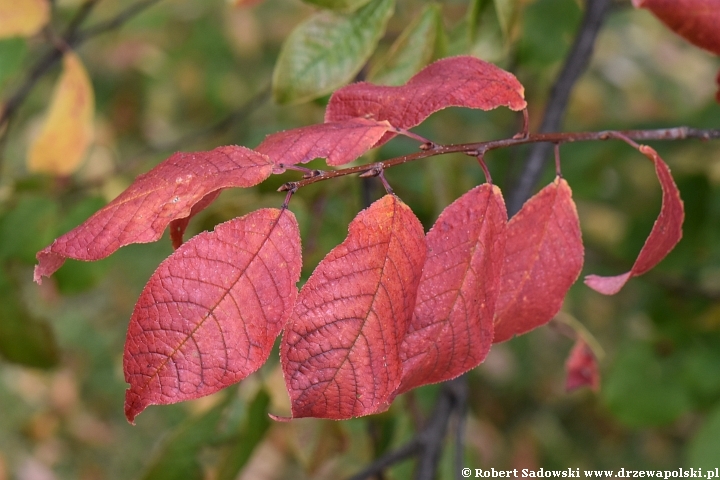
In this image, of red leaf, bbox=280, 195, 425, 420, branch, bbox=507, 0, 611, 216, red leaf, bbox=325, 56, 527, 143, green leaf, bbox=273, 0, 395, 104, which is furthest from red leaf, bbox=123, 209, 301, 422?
branch, bbox=507, 0, 611, 216

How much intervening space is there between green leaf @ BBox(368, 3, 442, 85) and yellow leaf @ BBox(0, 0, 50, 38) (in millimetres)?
440

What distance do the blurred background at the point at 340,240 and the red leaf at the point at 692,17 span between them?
0.43 ft

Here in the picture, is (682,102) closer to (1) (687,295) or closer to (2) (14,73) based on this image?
(1) (687,295)

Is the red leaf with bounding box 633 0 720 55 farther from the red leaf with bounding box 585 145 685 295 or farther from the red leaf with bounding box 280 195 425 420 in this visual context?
the red leaf with bounding box 280 195 425 420

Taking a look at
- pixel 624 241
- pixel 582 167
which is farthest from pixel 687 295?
pixel 582 167

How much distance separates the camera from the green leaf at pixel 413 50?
26.1 inches

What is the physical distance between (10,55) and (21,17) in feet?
0.17

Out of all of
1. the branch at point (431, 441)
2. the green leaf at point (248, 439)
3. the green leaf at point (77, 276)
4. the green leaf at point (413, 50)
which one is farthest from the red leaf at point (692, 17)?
the green leaf at point (77, 276)

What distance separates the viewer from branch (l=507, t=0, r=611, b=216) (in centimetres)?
84

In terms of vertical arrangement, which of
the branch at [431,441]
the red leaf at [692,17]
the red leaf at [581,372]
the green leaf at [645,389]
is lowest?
the green leaf at [645,389]

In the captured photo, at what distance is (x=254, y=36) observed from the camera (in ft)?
6.40

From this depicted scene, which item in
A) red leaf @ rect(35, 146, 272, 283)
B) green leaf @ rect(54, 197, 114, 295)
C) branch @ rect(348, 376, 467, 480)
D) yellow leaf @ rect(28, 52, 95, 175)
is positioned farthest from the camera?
green leaf @ rect(54, 197, 114, 295)

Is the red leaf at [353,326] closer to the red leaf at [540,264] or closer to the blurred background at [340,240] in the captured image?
the red leaf at [540,264]

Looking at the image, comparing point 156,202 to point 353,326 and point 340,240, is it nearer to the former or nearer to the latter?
point 353,326
